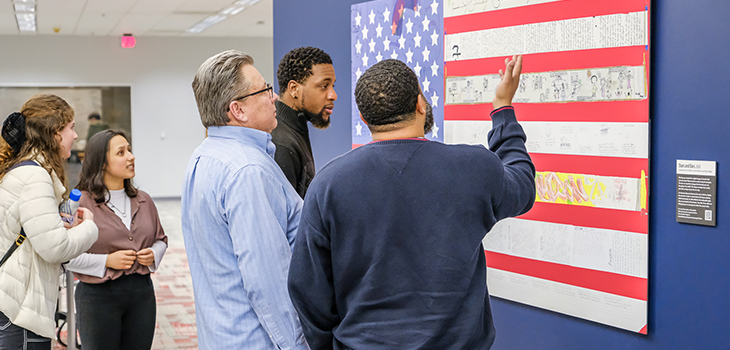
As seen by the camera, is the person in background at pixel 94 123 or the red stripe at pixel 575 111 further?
the person in background at pixel 94 123

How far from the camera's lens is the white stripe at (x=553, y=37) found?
6.74ft

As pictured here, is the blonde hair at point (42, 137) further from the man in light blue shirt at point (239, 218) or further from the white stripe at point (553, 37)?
the white stripe at point (553, 37)

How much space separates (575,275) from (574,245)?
0.38 feet

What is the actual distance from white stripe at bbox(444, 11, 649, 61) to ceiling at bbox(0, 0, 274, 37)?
615 centimetres

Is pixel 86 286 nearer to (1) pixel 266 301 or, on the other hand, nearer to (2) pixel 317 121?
(2) pixel 317 121

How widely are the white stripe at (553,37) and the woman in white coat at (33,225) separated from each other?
1.71 m

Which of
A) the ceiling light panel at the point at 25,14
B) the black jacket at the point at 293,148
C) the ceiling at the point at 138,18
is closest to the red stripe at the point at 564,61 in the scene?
the black jacket at the point at 293,148

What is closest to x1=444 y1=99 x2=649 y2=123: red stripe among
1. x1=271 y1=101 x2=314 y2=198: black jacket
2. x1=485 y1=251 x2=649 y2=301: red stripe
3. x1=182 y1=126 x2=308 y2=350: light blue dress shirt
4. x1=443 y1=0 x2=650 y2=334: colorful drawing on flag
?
x1=443 y1=0 x2=650 y2=334: colorful drawing on flag

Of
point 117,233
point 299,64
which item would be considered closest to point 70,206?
point 117,233

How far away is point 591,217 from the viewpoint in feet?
7.28

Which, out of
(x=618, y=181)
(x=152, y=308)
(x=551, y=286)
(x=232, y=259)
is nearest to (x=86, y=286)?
(x=152, y=308)

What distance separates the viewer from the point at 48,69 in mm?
11477

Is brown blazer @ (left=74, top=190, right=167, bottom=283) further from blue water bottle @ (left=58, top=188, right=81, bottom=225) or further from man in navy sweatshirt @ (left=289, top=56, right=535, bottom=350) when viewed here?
man in navy sweatshirt @ (left=289, top=56, right=535, bottom=350)

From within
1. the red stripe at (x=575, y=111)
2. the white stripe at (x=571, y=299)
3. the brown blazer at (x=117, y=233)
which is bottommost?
the white stripe at (x=571, y=299)
